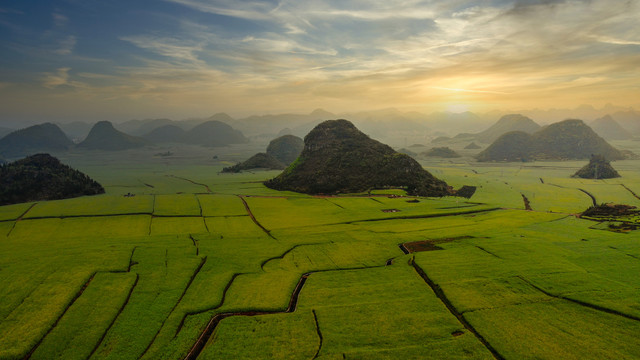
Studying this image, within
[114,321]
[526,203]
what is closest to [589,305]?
[114,321]

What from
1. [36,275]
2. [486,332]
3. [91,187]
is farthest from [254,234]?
[91,187]

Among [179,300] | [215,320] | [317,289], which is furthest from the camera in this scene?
[317,289]

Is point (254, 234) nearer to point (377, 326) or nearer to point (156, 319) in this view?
point (156, 319)

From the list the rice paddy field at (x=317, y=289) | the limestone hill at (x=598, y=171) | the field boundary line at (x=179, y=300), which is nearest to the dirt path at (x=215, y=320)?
the rice paddy field at (x=317, y=289)

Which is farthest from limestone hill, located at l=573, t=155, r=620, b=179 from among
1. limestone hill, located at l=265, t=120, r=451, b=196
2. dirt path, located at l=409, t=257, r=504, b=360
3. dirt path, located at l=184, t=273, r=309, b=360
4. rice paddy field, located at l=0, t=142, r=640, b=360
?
dirt path, located at l=184, t=273, r=309, b=360

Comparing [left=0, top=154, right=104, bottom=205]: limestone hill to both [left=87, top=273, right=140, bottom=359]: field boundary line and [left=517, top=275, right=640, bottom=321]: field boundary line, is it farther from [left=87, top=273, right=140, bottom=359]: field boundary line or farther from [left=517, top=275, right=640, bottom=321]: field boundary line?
[left=517, top=275, right=640, bottom=321]: field boundary line

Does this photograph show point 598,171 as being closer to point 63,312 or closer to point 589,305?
point 589,305
